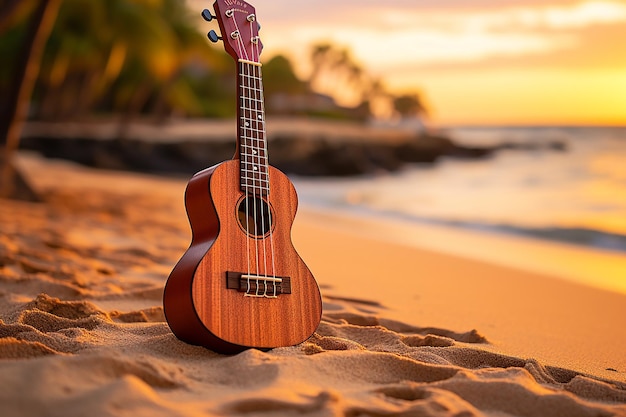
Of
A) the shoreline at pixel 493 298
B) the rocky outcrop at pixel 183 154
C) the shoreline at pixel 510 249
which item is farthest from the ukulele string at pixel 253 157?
the rocky outcrop at pixel 183 154

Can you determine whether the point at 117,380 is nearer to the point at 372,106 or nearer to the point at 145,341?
the point at 145,341

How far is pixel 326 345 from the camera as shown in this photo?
8.95 feet

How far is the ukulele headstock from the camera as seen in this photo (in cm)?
291

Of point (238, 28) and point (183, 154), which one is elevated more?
point (183, 154)

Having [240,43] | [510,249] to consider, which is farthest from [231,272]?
[510,249]

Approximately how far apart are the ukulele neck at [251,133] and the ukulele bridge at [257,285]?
33 centimetres

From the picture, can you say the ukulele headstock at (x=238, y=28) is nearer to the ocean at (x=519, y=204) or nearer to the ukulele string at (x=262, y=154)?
the ukulele string at (x=262, y=154)

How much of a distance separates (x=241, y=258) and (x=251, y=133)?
1.78ft

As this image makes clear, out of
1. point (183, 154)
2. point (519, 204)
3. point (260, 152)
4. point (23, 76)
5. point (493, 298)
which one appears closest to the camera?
point (260, 152)

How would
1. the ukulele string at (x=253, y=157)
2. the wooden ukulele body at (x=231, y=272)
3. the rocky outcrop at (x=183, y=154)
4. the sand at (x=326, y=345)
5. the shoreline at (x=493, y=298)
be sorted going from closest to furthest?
the sand at (x=326, y=345) < the wooden ukulele body at (x=231, y=272) < the ukulele string at (x=253, y=157) < the shoreline at (x=493, y=298) < the rocky outcrop at (x=183, y=154)

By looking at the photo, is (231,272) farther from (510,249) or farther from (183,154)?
(183,154)

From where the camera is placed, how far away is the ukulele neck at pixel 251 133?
2.75 meters

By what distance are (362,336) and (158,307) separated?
983 millimetres

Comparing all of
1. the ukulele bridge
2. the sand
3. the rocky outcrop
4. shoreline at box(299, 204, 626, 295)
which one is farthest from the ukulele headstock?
the rocky outcrop
